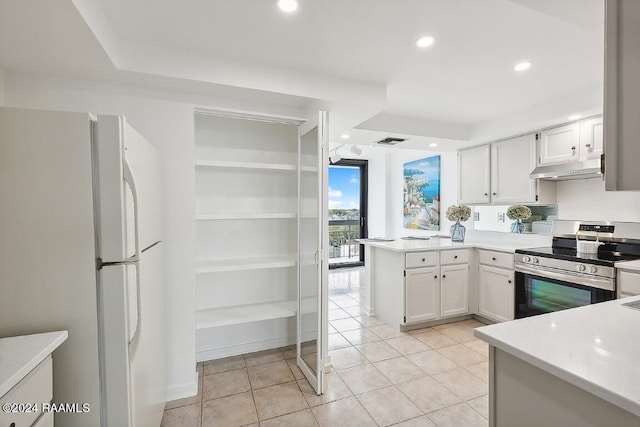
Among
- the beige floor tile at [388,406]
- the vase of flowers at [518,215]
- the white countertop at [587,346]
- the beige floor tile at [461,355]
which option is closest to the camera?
the white countertop at [587,346]

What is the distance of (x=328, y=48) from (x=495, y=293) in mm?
3053

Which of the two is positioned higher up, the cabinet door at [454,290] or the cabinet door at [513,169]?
the cabinet door at [513,169]

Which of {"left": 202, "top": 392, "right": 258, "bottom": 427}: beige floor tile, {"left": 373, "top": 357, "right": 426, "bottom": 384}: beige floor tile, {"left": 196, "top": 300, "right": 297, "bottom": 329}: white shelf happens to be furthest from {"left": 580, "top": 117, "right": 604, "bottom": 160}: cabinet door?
{"left": 202, "top": 392, "right": 258, "bottom": 427}: beige floor tile

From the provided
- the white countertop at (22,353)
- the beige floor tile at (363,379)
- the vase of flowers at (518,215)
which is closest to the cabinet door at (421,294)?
the beige floor tile at (363,379)

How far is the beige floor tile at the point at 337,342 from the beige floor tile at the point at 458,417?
44.8 inches

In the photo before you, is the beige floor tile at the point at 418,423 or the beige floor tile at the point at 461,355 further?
the beige floor tile at the point at 461,355

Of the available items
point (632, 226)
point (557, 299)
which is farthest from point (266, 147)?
point (632, 226)

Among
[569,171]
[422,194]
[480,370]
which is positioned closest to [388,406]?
[480,370]

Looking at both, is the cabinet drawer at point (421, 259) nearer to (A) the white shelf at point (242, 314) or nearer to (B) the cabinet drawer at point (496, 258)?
(B) the cabinet drawer at point (496, 258)

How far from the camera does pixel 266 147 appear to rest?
9.50 feet

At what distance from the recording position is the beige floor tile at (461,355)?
105 inches

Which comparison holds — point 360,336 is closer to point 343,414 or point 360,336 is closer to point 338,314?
point 338,314

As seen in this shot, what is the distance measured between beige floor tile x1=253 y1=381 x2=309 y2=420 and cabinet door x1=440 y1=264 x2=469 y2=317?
6.52 feet

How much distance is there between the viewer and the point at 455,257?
349 centimetres
